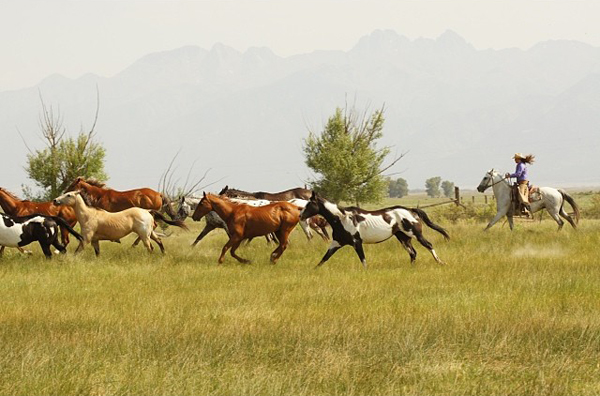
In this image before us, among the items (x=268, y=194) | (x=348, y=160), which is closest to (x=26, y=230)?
(x=268, y=194)

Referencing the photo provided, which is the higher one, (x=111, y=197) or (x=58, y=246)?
(x=111, y=197)

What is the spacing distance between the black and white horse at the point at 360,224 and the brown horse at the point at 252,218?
1365 mm

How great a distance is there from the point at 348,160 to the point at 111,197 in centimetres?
2060

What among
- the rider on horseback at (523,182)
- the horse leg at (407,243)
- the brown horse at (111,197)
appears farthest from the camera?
the rider on horseback at (523,182)

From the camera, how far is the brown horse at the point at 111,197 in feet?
67.9

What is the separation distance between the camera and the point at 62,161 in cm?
3347

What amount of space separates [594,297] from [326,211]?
226 inches

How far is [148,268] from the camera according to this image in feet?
50.8

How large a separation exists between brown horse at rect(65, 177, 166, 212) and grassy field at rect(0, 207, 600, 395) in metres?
4.03

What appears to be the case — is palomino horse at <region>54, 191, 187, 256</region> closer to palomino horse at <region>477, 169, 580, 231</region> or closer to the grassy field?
the grassy field

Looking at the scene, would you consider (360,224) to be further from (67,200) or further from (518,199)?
(518,199)

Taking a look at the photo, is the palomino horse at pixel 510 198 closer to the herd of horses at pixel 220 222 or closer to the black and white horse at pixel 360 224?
the herd of horses at pixel 220 222

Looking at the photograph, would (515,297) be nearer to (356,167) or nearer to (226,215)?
(226,215)

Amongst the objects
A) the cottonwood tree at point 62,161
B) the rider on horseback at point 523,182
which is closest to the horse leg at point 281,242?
the rider on horseback at point 523,182
